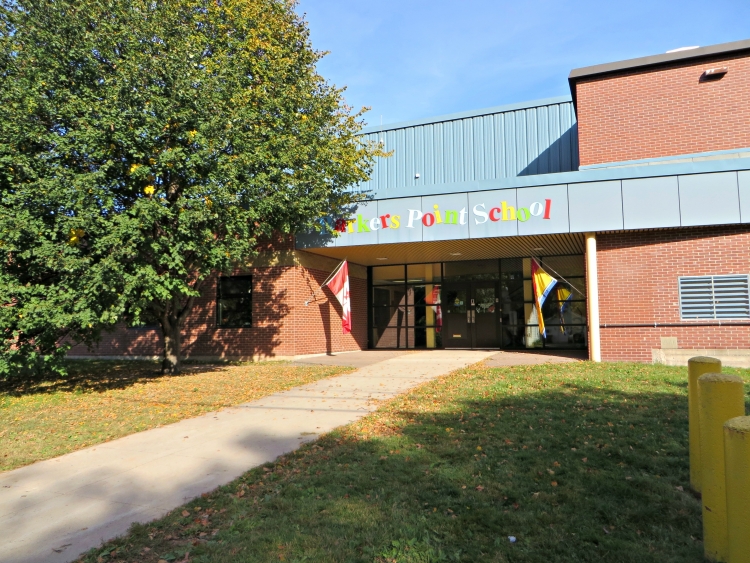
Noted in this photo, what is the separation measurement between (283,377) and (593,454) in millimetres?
8142

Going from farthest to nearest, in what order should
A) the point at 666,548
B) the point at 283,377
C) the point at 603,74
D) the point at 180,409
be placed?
the point at 603,74, the point at 283,377, the point at 180,409, the point at 666,548

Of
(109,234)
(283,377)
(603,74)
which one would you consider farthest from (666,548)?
(603,74)

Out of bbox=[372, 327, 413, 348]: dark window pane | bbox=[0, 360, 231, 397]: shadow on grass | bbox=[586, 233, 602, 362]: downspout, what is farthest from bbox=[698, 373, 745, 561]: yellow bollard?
bbox=[372, 327, 413, 348]: dark window pane

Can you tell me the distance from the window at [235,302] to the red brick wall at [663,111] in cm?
1057

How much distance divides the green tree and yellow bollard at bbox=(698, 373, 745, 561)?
Result: 849 centimetres

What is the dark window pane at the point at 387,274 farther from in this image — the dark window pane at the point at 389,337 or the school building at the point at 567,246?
the dark window pane at the point at 389,337

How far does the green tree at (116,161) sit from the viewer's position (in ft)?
30.0

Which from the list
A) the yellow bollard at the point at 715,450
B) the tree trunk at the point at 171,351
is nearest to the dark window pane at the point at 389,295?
the tree trunk at the point at 171,351

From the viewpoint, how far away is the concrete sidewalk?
13.9 ft

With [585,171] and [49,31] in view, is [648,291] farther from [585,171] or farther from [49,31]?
[49,31]

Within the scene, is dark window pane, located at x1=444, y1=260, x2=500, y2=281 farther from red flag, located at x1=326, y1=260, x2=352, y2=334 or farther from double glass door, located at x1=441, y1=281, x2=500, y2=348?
red flag, located at x1=326, y1=260, x2=352, y2=334

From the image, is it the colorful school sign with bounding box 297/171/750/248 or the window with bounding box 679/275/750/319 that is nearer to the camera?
the colorful school sign with bounding box 297/171/750/248

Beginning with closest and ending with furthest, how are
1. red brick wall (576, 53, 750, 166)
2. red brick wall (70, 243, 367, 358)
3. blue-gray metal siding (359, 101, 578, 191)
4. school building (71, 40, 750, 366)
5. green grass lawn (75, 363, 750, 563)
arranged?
green grass lawn (75, 363, 750, 563) → school building (71, 40, 750, 366) → red brick wall (576, 53, 750, 166) → red brick wall (70, 243, 367, 358) → blue-gray metal siding (359, 101, 578, 191)

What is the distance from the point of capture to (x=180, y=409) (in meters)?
9.02
